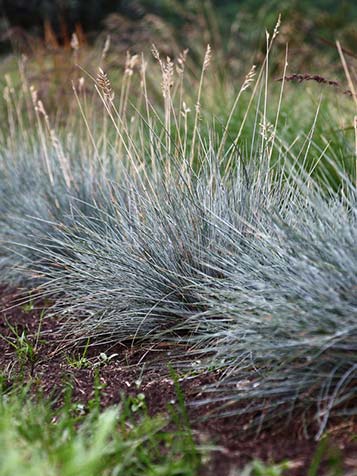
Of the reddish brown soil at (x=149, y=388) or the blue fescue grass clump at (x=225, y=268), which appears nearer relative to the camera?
the reddish brown soil at (x=149, y=388)

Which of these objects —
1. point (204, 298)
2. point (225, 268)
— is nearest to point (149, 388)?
point (204, 298)

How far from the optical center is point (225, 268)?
3008 mm

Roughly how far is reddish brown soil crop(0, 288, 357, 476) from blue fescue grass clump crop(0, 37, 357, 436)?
7cm

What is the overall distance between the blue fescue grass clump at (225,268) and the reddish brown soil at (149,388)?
0.24 ft

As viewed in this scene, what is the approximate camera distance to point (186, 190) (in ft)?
→ 10.6

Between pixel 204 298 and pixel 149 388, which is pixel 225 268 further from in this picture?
pixel 149 388

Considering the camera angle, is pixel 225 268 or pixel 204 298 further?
pixel 225 268

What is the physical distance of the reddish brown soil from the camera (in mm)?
2062

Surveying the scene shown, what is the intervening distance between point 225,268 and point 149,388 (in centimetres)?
65

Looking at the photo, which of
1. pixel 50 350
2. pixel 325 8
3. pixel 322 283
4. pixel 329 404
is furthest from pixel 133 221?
pixel 325 8

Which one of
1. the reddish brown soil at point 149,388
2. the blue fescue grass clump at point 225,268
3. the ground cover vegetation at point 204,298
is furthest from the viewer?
the blue fescue grass clump at point 225,268

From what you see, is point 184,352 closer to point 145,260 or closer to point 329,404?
point 145,260

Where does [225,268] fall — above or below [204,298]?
below

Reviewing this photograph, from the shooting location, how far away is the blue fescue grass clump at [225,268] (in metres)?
2.30
